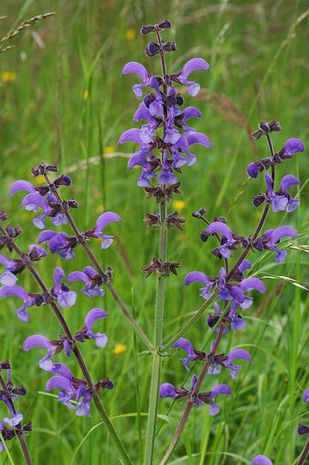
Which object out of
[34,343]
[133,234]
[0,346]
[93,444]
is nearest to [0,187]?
[133,234]

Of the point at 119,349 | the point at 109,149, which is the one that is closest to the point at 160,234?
the point at 119,349

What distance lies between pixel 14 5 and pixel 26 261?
5.17 meters

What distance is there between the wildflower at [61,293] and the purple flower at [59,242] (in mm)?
60

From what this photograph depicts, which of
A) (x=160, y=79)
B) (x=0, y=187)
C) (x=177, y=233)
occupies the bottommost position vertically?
(x=160, y=79)

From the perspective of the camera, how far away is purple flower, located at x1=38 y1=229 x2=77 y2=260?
161cm

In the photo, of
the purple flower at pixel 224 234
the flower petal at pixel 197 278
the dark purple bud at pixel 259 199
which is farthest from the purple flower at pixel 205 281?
the dark purple bud at pixel 259 199

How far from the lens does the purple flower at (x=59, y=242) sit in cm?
161

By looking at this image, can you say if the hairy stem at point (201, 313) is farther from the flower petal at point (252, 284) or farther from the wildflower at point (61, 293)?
the wildflower at point (61, 293)

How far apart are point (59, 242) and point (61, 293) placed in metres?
0.11

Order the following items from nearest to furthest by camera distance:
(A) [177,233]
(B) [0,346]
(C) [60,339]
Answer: (C) [60,339] < (B) [0,346] < (A) [177,233]

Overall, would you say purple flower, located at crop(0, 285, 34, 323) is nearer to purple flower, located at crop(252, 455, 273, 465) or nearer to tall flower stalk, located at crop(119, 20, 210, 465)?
tall flower stalk, located at crop(119, 20, 210, 465)

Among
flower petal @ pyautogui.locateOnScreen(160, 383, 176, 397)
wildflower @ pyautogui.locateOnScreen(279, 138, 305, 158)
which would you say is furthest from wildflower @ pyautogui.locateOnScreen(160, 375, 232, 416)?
wildflower @ pyautogui.locateOnScreen(279, 138, 305, 158)

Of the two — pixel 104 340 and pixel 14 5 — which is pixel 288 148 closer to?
pixel 104 340

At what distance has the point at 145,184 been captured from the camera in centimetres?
162
